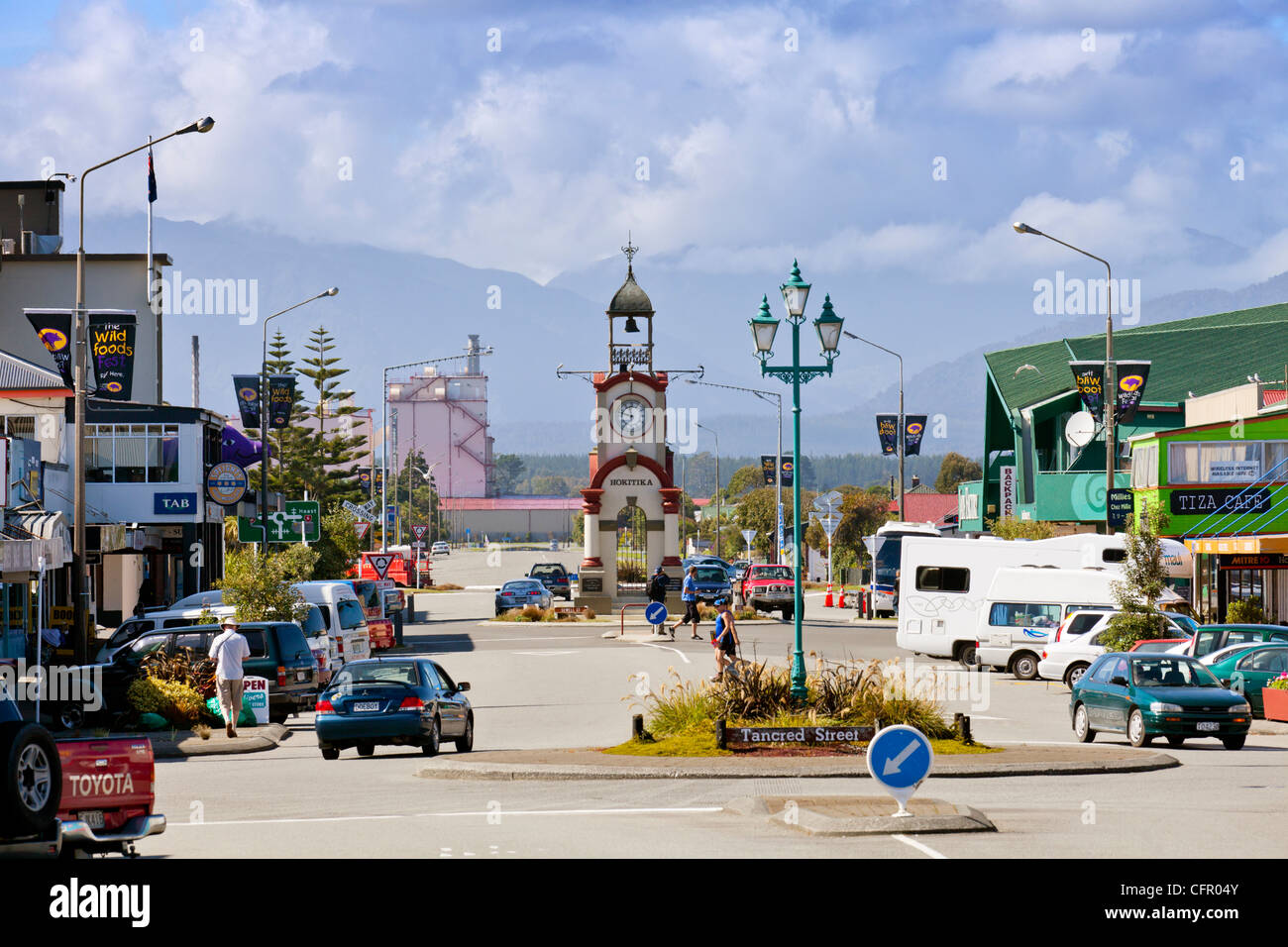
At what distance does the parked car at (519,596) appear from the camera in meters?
60.2

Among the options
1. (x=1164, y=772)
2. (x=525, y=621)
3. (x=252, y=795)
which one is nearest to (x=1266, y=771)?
(x=1164, y=772)

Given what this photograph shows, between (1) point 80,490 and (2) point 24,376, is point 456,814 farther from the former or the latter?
(2) point 24,376

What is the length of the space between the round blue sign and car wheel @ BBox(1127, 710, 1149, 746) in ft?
31.4

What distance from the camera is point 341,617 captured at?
109 feet

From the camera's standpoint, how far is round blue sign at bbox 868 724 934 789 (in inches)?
551

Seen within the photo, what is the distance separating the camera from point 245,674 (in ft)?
85.9

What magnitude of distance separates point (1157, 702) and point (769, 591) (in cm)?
3843

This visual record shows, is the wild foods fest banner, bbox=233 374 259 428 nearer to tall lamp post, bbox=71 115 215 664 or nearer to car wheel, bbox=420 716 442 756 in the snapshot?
tall lamp post, bbox=71 115 215 664

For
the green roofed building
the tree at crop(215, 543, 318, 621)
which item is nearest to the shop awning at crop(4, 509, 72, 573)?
the tree at crop(215, 543, 318, 621)

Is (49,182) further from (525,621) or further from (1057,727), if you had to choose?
(1057,727)

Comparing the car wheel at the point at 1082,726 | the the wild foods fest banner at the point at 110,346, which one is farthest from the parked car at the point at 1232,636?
the the wild foods fest banner at the point at 110,346

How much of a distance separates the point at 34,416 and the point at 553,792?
3255cm

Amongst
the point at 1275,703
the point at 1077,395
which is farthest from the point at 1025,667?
the point at 1077,395

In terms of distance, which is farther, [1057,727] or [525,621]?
[525,621]
